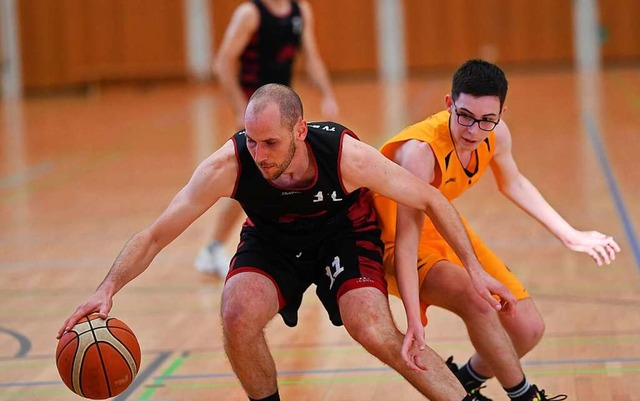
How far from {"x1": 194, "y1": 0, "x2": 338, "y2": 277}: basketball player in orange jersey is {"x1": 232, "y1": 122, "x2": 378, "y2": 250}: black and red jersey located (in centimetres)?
292

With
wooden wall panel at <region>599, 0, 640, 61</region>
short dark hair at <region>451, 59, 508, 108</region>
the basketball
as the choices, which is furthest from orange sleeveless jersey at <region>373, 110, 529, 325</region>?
wooden wall panel at <region>599, 0, 640, 61</region>

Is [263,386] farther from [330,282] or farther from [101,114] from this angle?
[101,114]

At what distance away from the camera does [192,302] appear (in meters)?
6.39

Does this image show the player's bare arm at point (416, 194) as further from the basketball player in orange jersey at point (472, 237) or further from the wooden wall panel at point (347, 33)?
the wooden wall panel at point (347, 33)

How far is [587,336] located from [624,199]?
3.59m

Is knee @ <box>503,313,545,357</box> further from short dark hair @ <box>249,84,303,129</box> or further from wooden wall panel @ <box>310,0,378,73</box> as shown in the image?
wooden wall panel @ <box>310,0,378,73</box>

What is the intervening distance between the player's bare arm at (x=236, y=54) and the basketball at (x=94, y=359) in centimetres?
339

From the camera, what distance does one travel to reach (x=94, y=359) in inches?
149

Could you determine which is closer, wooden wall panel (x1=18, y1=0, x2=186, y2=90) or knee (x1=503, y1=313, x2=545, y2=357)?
knee (x1=503, y1=313, x2=545, y2=357)

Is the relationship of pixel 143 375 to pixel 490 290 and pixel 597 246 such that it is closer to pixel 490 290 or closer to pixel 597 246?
pixel 490 290

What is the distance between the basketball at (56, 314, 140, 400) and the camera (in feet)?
12.4

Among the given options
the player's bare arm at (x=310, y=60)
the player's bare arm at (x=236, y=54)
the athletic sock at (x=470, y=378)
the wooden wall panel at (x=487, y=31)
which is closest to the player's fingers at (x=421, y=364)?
the athletic sock at (x=470, y=378)

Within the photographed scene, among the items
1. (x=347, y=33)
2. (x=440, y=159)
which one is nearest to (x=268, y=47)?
(x=440, y=159)

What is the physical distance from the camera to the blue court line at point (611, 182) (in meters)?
7.21
